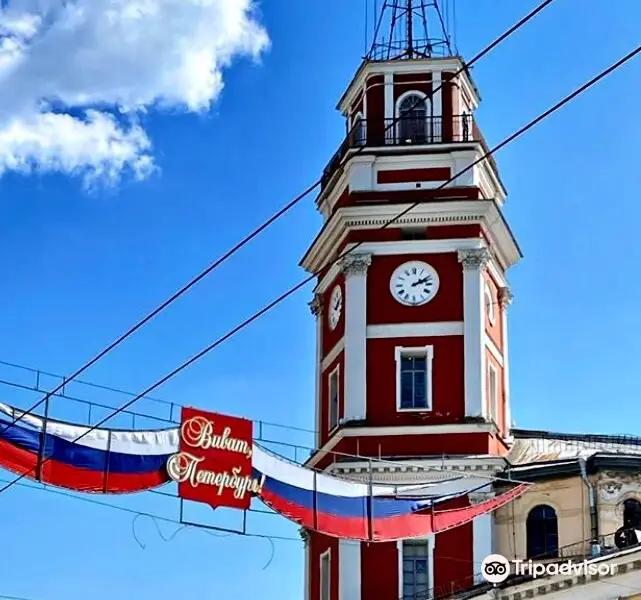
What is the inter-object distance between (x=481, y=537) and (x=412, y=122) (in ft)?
41.1

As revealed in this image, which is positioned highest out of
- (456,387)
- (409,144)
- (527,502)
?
(409,144)

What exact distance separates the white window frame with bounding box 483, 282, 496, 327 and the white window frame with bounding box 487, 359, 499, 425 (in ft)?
4.52

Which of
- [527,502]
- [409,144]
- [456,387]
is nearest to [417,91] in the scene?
[409,144]

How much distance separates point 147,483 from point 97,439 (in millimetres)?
1248

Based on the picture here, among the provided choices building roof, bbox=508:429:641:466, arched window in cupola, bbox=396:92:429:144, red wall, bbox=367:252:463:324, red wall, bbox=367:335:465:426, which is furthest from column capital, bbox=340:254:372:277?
building roof, bbox=508:429:641:466

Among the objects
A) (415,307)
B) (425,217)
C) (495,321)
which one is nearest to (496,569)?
(415,307)

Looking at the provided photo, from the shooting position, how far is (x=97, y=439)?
82.7ft

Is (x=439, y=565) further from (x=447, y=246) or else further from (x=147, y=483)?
Result: (x=147, y=483)

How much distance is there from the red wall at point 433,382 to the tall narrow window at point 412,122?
6361 millimetres

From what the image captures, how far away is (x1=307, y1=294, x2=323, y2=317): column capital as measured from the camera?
46875 millimetres

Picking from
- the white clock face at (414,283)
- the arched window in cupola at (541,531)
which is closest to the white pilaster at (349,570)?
the arched window in cupola at (541,531)

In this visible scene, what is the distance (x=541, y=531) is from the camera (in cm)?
4094

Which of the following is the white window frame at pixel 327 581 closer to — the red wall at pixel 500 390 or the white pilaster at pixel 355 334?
the white pilaster at pixel 355 334

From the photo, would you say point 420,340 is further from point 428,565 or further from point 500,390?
point 428,565
